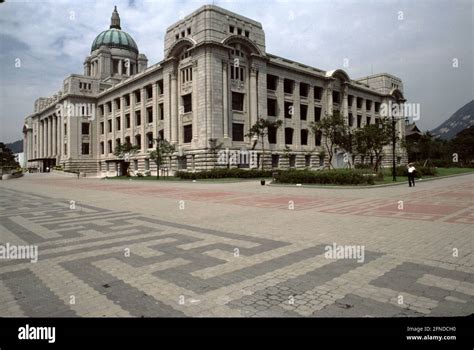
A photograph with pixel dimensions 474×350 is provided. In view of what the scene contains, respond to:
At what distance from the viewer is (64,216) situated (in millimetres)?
11672

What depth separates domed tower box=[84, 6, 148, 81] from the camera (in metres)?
76.1

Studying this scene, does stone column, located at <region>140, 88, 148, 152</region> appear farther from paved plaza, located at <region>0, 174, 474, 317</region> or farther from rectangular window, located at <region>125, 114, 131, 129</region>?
paved plaza, located at <region>0, 174, 474, 317</region>

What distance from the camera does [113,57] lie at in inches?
3078

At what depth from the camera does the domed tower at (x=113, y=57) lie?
76.1m

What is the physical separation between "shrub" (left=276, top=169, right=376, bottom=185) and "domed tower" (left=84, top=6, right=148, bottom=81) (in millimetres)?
62644

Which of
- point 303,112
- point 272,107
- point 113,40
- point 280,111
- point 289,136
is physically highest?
point 113,40

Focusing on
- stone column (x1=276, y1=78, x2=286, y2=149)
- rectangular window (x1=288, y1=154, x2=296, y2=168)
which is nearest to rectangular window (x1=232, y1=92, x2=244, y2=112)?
stone column (x1=276, y1=78, x2=286, y2=149)

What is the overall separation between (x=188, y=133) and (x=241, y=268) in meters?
42.5

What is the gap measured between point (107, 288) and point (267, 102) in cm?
4837

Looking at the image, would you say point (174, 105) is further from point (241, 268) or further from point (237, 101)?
point (241, 268)

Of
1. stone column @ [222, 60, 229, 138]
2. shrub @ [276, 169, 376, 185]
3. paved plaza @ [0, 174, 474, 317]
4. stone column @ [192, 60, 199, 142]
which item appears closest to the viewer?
paved plaza @ [0, 174, 474, 317]

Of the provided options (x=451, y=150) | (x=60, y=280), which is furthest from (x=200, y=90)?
(x=451, y=150)

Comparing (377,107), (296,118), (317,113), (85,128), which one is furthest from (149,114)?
(377,107)
